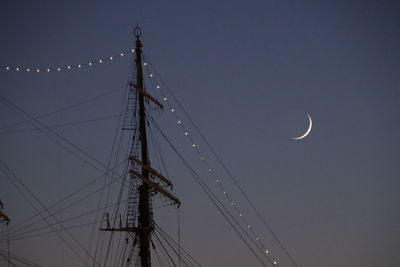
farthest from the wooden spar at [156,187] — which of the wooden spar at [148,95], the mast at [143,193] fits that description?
the wooden spar at [148,95]

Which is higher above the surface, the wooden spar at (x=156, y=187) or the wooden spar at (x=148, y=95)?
the wooden spar at (x=148, y=95)

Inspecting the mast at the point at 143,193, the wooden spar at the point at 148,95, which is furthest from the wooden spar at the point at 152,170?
the wooden spar at the point at 148,95

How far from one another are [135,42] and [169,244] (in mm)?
12941

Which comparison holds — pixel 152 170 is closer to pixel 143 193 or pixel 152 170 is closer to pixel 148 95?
pixel 143 193

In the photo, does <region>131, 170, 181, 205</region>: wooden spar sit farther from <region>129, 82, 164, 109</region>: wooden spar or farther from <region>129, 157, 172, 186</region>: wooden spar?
<region>129, 82, 164, 109</region>: wooden spar

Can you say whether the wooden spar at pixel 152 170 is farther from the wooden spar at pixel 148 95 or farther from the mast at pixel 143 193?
the wooden spar at pixel 148 95

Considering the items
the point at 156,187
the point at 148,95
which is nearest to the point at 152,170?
the point at 156,187

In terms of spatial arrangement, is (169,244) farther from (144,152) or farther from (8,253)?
(8,253)

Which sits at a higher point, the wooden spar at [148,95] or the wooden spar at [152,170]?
the wooden spar at [148,95]

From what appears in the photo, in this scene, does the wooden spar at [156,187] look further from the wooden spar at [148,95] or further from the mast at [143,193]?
the wooden spar at [148,95]

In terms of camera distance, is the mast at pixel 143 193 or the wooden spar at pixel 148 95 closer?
the mast at pixel 143 193

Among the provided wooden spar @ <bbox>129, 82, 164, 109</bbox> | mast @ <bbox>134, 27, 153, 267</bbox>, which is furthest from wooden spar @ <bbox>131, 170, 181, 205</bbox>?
wooden spar @ <bbox>129, 82, 164, 109</bbox>

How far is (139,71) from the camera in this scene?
157 ft

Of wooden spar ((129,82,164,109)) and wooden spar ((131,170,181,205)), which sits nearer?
wooden spar ((131,170,181,205))
